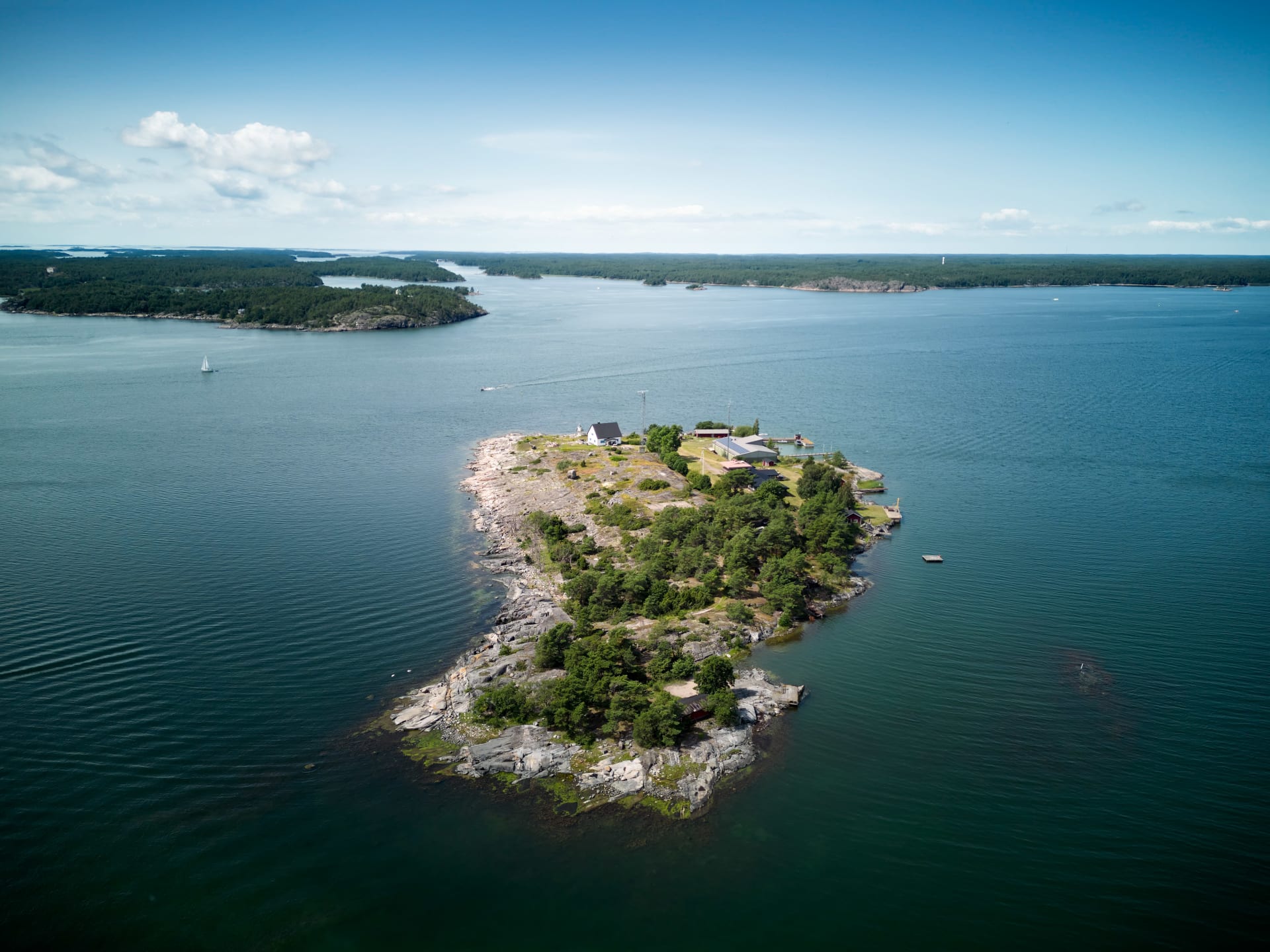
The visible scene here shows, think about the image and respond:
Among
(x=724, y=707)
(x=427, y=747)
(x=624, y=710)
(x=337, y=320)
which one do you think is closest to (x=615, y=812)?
(x=624, y=710)

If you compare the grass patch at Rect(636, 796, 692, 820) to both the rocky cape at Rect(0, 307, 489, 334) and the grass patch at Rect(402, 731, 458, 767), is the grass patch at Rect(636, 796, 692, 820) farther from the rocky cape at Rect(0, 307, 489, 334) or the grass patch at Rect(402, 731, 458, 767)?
the rocky cape at Rect(0, 307, 489, 334)

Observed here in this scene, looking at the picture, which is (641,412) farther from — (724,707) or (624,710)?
(624,710)

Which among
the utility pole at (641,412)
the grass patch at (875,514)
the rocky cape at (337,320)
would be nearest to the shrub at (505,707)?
the grass patch at (875,514)

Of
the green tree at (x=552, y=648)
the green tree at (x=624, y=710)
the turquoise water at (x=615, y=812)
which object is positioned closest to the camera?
the turquoise water at (x=615, y=812)

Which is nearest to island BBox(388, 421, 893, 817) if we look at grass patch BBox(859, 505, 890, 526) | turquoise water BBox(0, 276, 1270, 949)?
grass patch BBox(859, 505, 890, 526)

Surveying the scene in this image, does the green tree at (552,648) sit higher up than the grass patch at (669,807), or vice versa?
the green tree at (552,648)

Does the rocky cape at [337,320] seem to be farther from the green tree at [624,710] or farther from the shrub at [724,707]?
the shrub at [724,707]
